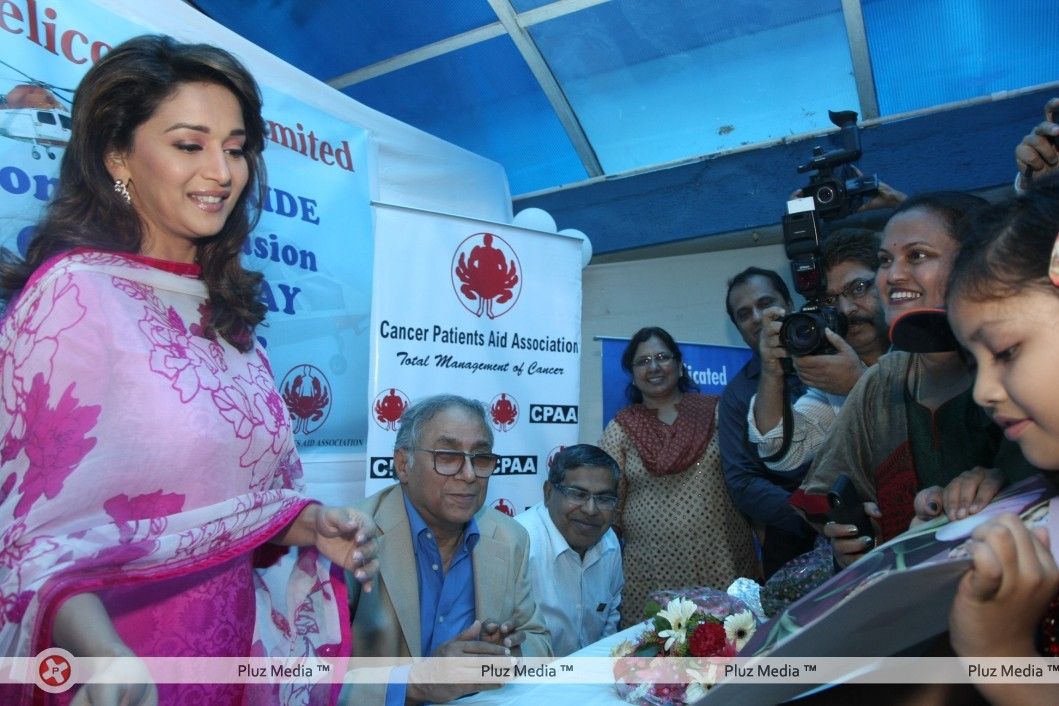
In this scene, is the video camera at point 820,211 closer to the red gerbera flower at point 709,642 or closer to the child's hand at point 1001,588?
the red gerbera flower at point 709,642

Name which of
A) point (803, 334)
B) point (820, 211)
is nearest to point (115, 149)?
point (803, 334)

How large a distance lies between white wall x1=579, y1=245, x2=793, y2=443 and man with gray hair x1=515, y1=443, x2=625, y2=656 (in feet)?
7.80

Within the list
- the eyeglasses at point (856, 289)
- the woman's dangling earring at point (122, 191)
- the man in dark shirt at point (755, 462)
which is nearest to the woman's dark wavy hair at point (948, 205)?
the eyeglasses at point (856, 289)

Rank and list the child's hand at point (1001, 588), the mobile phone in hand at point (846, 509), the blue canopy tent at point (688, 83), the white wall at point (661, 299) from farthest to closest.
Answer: the white wall at point (661, 299)
the blue canopy tent at point (688, 83)
the mobile phone in hand at point (846, 509)
the child's hand at point (1001, 588)

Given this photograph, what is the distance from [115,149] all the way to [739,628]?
155cm

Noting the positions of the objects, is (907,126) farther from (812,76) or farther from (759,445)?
(759,445)

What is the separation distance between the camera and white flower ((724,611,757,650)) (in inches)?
70.1

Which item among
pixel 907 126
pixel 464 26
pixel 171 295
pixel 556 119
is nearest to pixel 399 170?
pixel 464 26

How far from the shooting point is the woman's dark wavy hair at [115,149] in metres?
1.39

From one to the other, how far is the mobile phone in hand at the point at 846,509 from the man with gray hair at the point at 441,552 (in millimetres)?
874

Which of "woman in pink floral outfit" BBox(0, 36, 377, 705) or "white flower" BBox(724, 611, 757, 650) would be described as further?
"white flower" BBox(724, 611, 757, 650)

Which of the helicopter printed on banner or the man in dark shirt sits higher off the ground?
the helicopter printed on banner

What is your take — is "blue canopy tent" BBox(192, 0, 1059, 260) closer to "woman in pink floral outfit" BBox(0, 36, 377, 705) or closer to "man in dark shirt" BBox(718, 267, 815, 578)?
"man in dark shirt" BBox(718, 267, 815, 578)

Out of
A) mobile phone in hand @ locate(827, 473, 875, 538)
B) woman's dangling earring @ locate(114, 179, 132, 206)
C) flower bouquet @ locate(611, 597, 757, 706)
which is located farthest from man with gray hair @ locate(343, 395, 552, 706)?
woman's dangling earring @ locate(114, 179, 132, 206)
